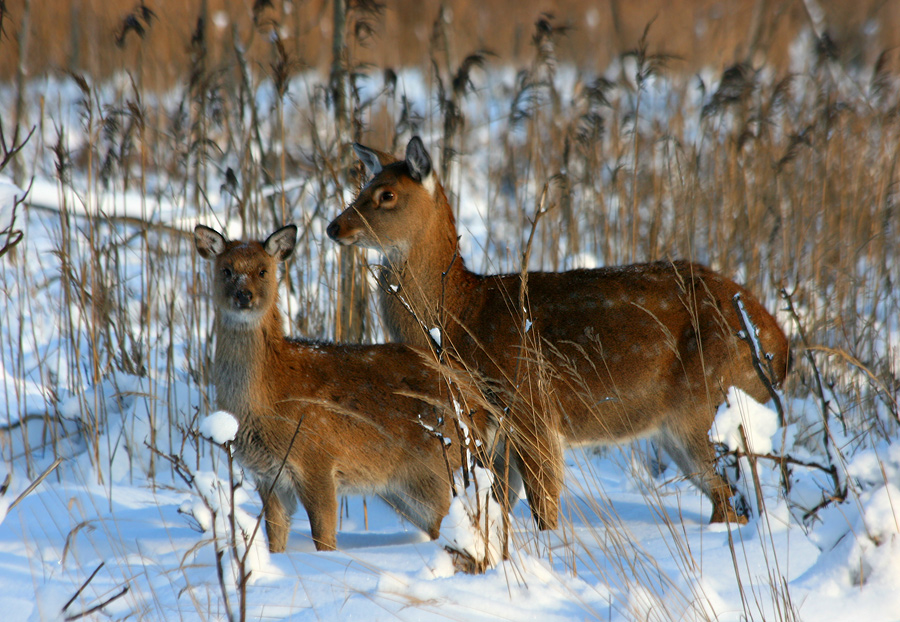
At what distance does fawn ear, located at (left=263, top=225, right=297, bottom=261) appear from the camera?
419 centimetres

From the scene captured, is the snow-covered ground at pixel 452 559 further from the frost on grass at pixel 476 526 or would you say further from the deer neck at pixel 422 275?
the deer neck at pixel 422 275

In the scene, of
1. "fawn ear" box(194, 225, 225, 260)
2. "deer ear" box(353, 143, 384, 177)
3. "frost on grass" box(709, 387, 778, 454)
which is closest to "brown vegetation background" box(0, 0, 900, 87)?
"deer ear" box(353, 143, 384, 177)

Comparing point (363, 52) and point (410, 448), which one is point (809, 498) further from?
point (363, 52)

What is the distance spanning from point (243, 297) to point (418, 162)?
123cm

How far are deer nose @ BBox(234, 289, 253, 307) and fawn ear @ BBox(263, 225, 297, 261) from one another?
1.09 ft

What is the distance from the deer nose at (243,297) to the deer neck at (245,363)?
0.50ft

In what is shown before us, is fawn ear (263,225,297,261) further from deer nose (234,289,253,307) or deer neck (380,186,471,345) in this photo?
deer neck (380,186,471,345)

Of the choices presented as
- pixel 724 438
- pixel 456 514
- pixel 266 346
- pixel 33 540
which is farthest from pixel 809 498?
pixel 33 540

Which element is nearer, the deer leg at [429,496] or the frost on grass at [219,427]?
the frost on grass at [219,427]

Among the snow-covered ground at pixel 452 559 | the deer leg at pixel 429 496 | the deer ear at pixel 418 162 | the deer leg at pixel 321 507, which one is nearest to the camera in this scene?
the snow-covered ground at pixel 452 559

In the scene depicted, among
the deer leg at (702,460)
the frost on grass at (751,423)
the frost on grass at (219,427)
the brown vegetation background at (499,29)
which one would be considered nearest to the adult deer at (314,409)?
the deer leg at (702,460)

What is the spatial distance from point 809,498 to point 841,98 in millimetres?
8220

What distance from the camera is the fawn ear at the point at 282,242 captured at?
165 inches

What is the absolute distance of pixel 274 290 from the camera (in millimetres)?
4227
